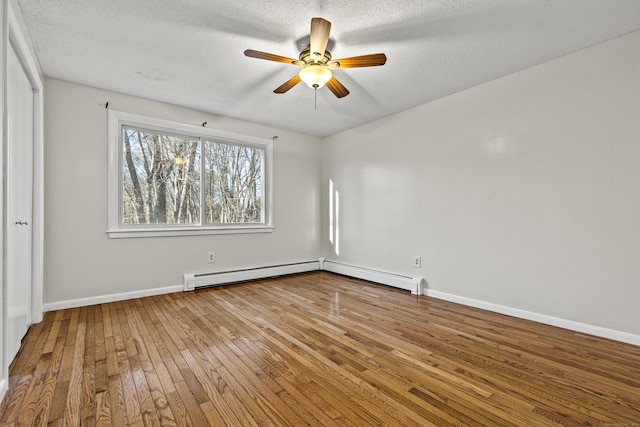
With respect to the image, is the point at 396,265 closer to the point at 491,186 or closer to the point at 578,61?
the point at 491,186

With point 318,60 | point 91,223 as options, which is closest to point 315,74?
point 318,60

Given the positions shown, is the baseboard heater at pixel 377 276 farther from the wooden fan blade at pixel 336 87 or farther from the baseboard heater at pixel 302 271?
the wooden fan blade at pixel 336 87

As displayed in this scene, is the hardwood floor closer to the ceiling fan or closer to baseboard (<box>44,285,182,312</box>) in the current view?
baseboard (<box>44,285,182,312</box>)

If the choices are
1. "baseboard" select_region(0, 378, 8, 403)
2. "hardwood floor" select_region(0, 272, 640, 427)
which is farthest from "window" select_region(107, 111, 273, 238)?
"baseboard" select_region(0, 378, 8, 403)

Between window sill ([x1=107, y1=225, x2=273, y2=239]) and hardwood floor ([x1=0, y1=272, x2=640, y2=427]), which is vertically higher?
window sill ([x1=107, y1=225, x2=273, y2=239])

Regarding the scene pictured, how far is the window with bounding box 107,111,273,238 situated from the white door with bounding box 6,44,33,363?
0.77m

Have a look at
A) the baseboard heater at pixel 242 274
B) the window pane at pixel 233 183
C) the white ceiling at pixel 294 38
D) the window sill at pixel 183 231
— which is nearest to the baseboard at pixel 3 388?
the window sill at pixel 183 231

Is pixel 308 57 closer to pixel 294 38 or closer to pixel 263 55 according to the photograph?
pixel 294 38

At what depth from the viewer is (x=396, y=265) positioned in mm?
3771

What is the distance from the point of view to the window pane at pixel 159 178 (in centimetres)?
331

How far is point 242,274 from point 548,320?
339 cm

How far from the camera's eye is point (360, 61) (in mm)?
2119

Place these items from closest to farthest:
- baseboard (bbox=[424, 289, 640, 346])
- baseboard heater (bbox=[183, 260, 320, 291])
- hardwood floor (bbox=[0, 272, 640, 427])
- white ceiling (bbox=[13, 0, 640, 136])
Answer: hardwood floor (bbox=[0, 272, 640, 427]), white ceiling (bbox=[13, 0, 640, 136]), baseboard (bbox=[424, 289, 640, 346]), baseboard heater (bbox=[183, 260, 320, 291])

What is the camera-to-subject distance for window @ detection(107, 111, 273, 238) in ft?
10.6
